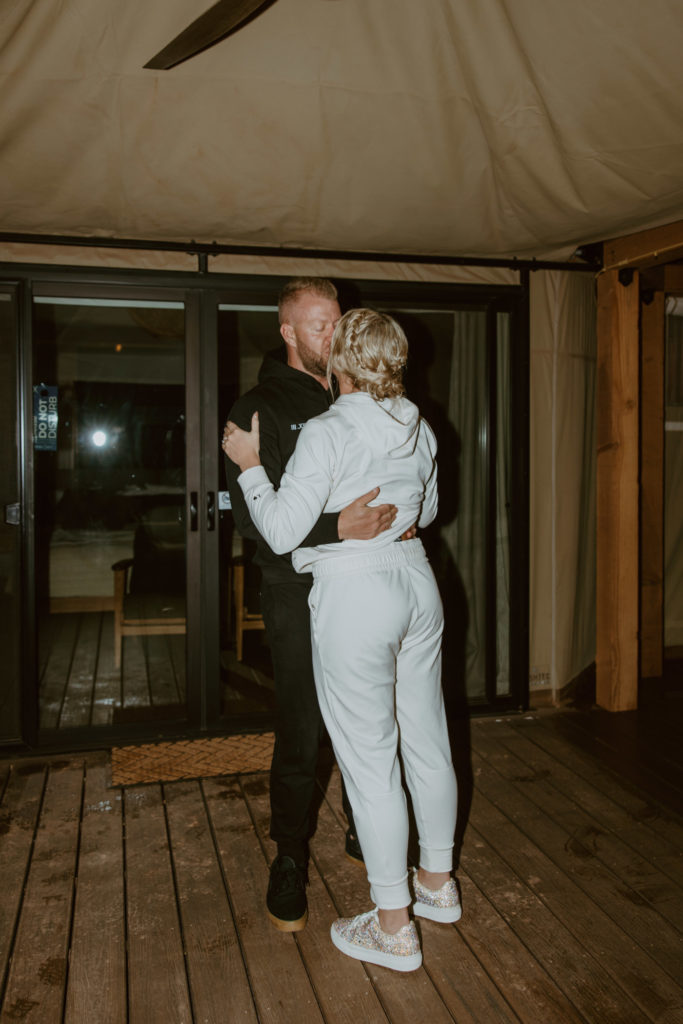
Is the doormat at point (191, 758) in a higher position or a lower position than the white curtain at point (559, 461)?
lower

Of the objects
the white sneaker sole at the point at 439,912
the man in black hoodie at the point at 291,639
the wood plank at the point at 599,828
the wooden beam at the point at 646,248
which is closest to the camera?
the white sneaker sole at the point at 439,912

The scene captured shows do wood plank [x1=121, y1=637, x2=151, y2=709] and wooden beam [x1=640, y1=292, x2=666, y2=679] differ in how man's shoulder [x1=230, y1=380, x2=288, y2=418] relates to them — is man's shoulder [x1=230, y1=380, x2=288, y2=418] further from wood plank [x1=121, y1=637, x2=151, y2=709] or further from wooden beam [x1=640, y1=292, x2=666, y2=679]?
wooden beam [x1=640, y1=292, x2=666, y2=679]

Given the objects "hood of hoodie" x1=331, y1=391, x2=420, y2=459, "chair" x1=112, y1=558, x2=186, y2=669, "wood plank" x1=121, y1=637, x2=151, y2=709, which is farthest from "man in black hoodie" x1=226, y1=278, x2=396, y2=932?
"wood plank" x1=121, y1=637, x2=151, y2=709

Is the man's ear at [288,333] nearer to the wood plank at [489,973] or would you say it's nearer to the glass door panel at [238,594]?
the glass door panel at [238,594]

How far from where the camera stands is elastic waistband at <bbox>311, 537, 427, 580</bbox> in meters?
1.80

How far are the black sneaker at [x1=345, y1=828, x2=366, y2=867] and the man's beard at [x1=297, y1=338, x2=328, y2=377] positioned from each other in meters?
1.42

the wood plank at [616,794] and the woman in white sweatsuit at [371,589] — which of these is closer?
the woman in white sweatsuit at [371,589]

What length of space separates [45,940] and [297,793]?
743 mm

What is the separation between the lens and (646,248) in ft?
11.1

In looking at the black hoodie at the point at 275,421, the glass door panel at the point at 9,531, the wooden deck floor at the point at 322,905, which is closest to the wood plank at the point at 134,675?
the glass door panel at the point at 9,531

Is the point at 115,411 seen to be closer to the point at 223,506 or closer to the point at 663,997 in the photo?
the point at 223,506

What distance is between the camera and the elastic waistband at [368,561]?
180cm

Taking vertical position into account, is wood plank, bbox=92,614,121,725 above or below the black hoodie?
below

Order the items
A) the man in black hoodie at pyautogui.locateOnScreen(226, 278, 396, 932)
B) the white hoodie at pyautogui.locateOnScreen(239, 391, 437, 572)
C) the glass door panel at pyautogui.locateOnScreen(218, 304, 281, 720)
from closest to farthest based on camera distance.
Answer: the white hoodie at pyautogui.locateOnScreen(239, 391, 437, 572), the man in black hoodie at pyautogui.locateOnScreen(226, 278, 396, 932), the glass door panel at pyautogui.locateOnScreen(218, 304, 281, 720)
